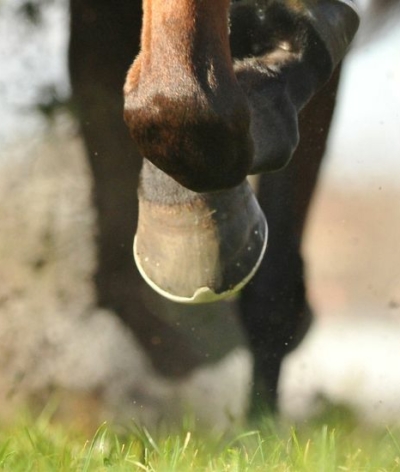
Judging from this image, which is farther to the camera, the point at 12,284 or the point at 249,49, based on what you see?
the point at 12,284

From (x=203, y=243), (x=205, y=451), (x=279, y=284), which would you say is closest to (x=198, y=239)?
(x=203, y=243)

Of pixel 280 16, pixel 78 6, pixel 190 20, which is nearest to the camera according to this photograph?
pixel 190 20

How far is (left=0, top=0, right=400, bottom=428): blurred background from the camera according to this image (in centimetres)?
201

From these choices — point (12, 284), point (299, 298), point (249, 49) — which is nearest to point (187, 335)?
point (299, 298)

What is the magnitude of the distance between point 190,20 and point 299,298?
3.69 feet

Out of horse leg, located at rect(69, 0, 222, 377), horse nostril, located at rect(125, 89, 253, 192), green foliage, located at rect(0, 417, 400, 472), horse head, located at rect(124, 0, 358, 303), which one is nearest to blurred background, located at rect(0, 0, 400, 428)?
horse leg, located at rect(69, 0, 222, 377)

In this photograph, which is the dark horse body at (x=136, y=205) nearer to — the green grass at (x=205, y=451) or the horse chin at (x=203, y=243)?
the green grass at (x=205, y=451)

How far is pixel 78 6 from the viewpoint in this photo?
1.84 metres

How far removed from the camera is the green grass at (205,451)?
4.79 ft

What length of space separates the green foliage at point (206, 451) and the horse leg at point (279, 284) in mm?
243

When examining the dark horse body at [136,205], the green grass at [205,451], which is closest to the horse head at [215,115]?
the green grass at [205,451]

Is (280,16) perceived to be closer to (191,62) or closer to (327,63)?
(327,63)

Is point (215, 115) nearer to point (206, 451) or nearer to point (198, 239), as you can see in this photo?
point (198, 239)

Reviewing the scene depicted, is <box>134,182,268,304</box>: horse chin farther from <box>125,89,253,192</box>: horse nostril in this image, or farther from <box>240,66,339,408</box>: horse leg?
<box>240,66,339,408</box>: horse leg
